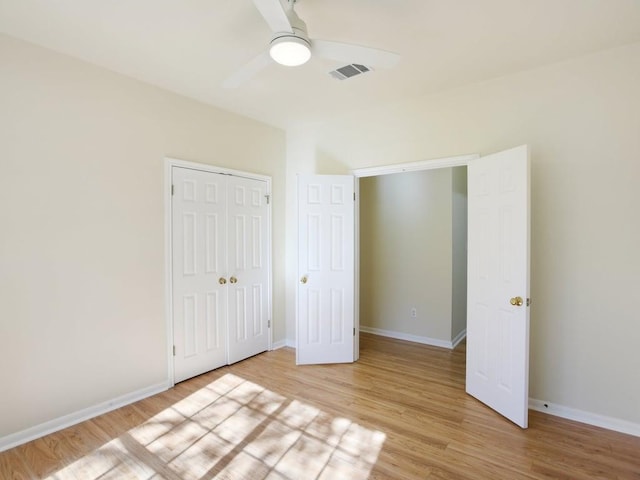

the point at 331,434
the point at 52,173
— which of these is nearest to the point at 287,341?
the point at 331,434

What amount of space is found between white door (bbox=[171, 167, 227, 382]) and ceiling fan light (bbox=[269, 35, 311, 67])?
1.81 m

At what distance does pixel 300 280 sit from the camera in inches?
151

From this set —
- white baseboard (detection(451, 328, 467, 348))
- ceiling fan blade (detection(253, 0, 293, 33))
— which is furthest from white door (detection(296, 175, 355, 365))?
ceiling fan blade (detection(253, 0, 293, 33))

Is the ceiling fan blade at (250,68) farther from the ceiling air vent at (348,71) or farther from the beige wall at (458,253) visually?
the beige wall at (458,253)

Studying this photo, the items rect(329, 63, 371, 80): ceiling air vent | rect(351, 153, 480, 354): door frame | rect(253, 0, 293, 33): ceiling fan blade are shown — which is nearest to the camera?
rect(253, 0, 293, 33): ceiling fan blade

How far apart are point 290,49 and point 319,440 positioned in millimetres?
2494

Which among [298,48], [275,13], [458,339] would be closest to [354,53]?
[298,48]

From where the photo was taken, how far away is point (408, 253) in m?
4.67

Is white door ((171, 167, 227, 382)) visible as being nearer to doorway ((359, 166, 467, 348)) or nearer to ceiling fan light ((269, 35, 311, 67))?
ceiling fan light ((269, 35, 311, 67))

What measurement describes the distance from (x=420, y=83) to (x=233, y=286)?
2773mm

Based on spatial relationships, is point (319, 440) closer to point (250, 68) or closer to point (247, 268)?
point (247, 268)

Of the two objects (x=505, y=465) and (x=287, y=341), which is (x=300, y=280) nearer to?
(x=287, y=341)

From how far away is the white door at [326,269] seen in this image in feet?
12.4

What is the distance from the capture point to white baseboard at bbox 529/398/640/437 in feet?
7.98
